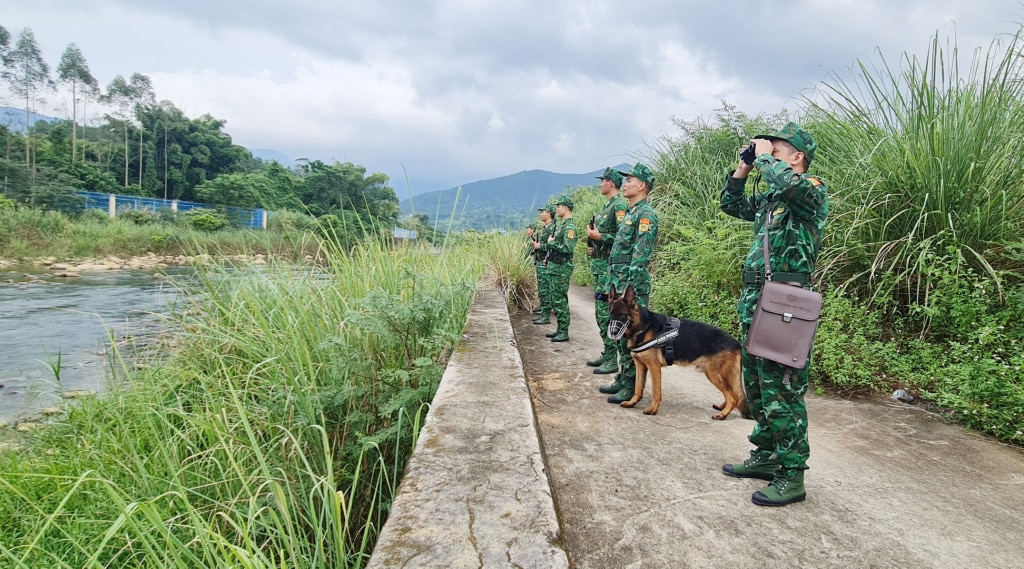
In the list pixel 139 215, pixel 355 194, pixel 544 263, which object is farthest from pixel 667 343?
pixel 139 215

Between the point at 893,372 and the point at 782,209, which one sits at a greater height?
the point at 782,209

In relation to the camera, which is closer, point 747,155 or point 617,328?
point 747,155

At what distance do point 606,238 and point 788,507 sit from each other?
291 cm

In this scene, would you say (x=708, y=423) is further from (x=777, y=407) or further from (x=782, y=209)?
(x=782, y=209)

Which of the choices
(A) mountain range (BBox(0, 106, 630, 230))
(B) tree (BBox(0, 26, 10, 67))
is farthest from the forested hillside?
(A) mountain range (BBox(0, 106, 630, 230))

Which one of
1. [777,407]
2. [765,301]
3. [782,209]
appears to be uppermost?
[782,209]

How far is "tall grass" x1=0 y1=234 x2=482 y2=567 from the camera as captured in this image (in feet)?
6.10

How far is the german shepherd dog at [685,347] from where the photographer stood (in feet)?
10.2

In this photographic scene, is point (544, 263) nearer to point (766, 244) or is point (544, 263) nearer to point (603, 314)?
point (603, 314)

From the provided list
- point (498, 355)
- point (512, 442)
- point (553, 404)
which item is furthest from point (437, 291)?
point (512, 442)

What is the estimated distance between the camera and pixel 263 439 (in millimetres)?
2449

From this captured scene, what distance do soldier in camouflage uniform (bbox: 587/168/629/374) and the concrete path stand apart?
87 centimetres

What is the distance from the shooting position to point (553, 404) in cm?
336

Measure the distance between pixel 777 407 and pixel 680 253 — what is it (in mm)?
4476
